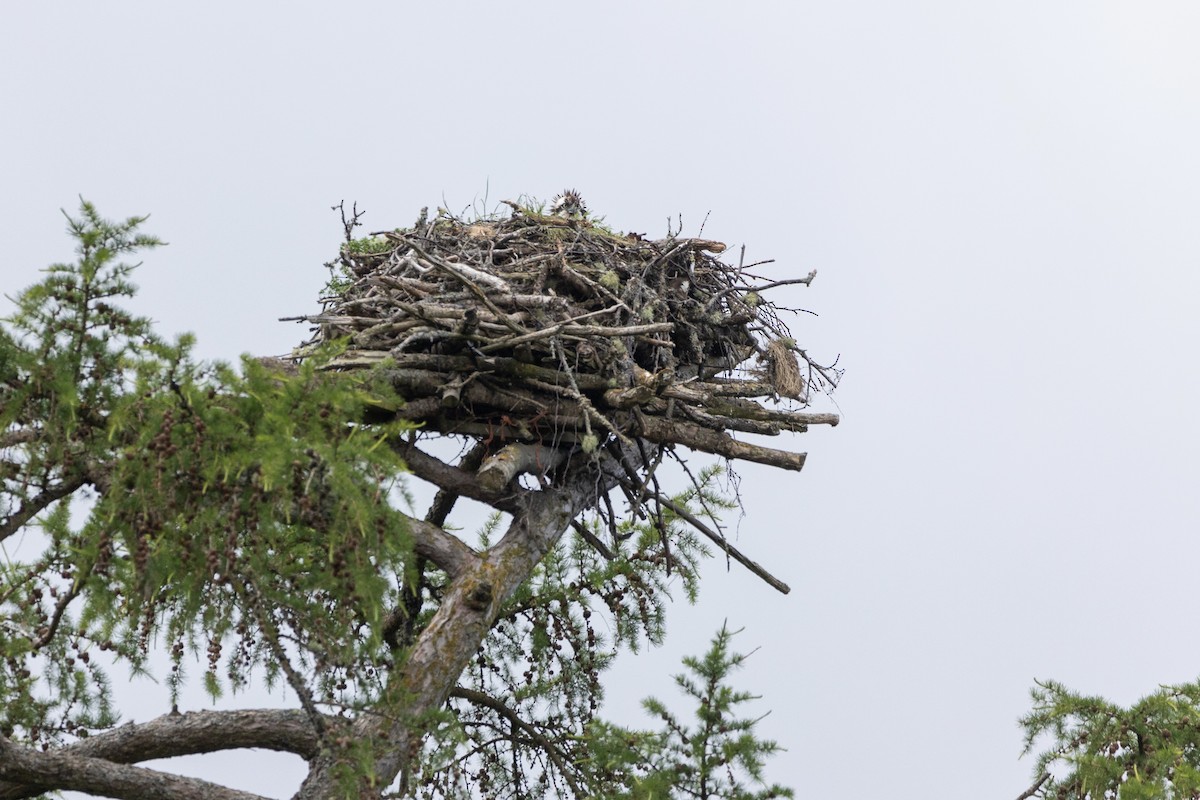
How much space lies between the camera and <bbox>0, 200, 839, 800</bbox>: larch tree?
17.1 feet

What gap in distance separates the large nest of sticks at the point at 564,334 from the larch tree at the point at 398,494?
Result: 2 centimetres

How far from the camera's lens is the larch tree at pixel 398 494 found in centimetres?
522

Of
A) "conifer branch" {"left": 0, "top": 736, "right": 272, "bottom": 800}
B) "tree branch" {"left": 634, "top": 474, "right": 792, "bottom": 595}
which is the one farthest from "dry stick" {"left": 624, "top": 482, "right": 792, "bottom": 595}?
"conifer branch" {"left": 0, "top": 736, "right": 272, "bottom": 800}

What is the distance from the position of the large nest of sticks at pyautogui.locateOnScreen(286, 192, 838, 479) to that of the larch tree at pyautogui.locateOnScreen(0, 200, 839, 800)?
20mm

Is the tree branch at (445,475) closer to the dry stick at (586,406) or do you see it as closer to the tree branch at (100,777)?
the dry stick at (586,406)

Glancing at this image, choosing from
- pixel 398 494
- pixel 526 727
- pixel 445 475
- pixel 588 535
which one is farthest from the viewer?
pixel 526 727

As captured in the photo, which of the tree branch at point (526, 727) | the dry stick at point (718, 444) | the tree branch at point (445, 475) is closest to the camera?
the tree branch at point (445, 475)

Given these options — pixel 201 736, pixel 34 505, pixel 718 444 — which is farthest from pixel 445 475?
pixel 34 505

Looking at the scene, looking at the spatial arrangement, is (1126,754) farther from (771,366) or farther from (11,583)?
(11,583)

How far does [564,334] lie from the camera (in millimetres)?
6961

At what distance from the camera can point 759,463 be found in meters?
7.76

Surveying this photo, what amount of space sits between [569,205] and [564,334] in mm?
2630

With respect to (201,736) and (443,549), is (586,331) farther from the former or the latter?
(201,736)

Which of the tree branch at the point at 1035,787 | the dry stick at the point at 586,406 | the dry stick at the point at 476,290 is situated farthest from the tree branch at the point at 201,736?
the tree branch at the point at 1035,787
